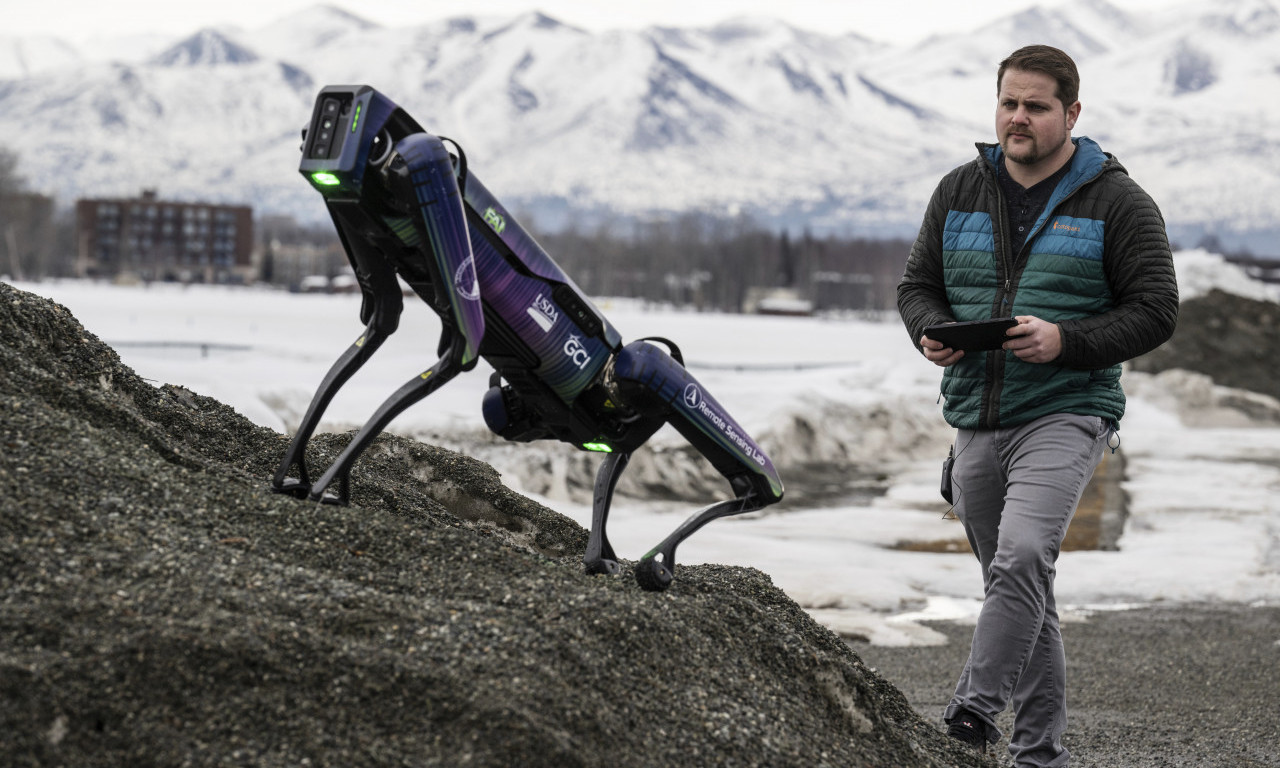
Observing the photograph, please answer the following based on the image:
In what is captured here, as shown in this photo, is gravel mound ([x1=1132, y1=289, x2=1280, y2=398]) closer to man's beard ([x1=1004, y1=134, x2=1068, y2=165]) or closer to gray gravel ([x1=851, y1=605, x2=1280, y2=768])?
gray gravel ([x1=851, y1=605, x2=1280, y2=768])

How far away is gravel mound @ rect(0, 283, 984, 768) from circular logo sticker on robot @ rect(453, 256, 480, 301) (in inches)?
34.9

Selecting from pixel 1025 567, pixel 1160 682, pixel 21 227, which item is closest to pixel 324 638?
pixel 1025 567

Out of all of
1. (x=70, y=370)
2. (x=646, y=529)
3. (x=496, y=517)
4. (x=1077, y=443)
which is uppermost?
(x=1077, y=443)

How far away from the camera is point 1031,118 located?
487 centimetres

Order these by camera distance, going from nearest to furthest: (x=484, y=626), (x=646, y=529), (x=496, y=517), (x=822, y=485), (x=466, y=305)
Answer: (x=484, y=626)
(x=466, y=305)
(x=496, y=517)
(x=646, y=529)
(x=822, y=485)

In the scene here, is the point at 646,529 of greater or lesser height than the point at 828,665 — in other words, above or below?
below

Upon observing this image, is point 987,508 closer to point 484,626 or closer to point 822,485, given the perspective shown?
point 484,626

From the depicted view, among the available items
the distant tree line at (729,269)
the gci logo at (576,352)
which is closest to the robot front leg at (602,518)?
the gci logo at (576,352)

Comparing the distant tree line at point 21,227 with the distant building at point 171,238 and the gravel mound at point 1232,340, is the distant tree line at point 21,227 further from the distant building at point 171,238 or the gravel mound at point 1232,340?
the gravel mound at point 1232,340

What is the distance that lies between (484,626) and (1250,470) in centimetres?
1749

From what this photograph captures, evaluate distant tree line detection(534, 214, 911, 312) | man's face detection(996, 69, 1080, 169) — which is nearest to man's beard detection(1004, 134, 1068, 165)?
man's face detection(996, 69, 1080, 169)

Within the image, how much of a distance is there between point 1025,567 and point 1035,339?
0.78 metres

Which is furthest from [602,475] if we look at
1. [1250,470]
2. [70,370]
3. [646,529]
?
[1250,470]

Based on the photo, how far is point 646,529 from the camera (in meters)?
12.2
